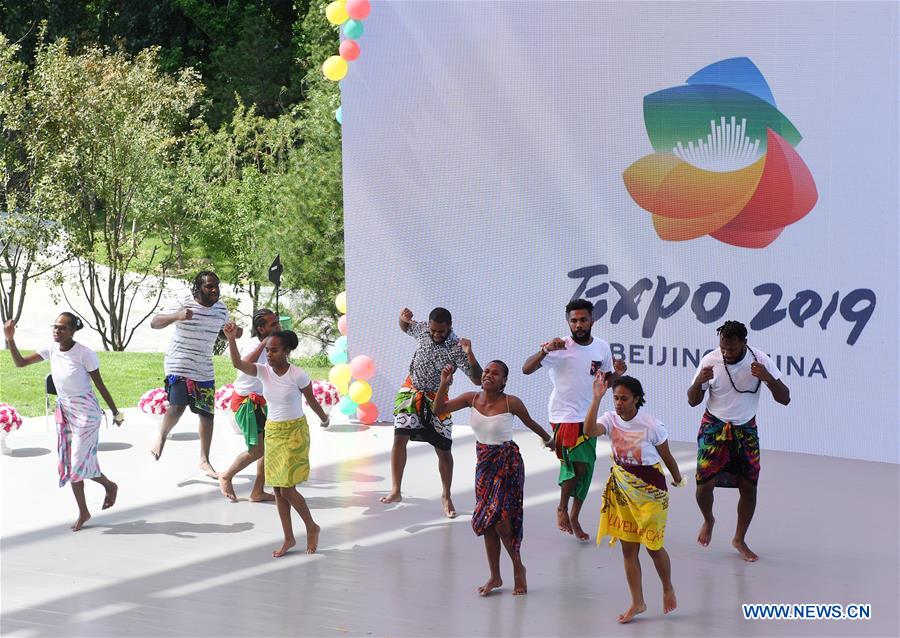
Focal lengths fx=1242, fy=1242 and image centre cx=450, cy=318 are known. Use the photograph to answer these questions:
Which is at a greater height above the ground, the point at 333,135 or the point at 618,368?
the point at 333,135

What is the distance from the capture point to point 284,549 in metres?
6.92

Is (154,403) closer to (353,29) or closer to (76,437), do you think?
(76,437)

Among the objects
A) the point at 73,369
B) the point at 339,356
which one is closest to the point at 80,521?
the point at 73,369

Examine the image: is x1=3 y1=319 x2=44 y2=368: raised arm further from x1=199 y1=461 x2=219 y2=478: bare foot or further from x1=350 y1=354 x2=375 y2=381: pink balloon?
x1=350 y1=354 x2=375 y2=381: pink balloon

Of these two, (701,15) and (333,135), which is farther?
(333,135)

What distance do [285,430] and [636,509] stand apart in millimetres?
2100

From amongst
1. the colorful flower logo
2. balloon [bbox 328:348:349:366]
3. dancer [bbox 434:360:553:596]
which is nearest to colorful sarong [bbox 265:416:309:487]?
dancer [bbox 434:360:553:596]

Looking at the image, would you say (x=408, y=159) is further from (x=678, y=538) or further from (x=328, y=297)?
(x=328, y=297)

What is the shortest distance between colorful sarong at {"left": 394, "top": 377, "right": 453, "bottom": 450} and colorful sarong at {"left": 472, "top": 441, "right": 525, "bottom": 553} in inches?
63.4

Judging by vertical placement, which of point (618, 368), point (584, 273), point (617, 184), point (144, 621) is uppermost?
point (617, 184)

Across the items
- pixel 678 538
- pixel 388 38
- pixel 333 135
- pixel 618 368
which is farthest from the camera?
pixel 333 135

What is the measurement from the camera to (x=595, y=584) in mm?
6402

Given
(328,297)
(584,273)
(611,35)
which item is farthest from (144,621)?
(328,297)

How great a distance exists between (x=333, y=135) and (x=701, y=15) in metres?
7.56
